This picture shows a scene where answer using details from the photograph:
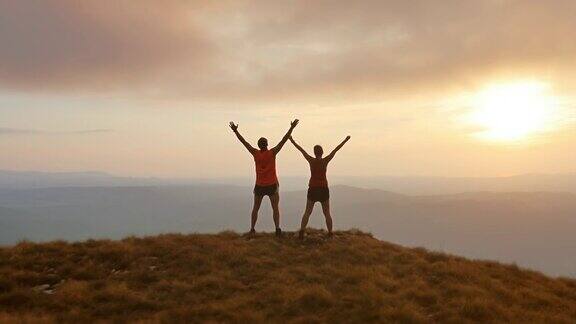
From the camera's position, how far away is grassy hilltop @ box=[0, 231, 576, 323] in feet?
34.4

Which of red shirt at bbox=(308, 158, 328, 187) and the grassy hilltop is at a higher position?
red shirt at bbox=(308, 158, 328, 187)

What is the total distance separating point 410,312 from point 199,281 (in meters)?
5.61

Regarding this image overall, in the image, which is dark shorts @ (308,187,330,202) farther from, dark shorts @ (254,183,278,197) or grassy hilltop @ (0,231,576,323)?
grassy hilltop @ (0,231,576,323)

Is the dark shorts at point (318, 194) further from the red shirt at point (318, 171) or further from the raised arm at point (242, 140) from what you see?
the raised arm at point (242, 140)

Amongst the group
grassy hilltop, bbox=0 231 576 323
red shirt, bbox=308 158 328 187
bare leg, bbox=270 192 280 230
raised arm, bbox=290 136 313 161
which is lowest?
grassy hilltop, bbox=0 231 576 323

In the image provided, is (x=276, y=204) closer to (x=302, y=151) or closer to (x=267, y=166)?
(x=267, y=166)

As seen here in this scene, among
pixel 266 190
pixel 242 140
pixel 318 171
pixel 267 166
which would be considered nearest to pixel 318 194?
pixel 318 171

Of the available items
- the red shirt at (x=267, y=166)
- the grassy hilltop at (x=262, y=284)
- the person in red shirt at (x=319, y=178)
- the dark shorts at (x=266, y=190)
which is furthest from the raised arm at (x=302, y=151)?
the grassy hilltop at (x=262, y=284)

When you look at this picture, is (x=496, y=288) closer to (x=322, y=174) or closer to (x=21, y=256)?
(x=322, y=174)

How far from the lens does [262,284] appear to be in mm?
12445

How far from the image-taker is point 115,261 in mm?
14344

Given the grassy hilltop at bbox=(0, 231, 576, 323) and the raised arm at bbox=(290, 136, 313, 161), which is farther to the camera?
the raised arm at bbox=(290, 136, 313, 161)

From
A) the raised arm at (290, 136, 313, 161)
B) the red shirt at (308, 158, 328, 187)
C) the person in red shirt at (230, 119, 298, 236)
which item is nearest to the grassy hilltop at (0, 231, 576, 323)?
the person in red shirt at (230, 119, 298, 236)

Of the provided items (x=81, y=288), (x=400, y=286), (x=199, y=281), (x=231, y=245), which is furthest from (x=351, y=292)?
(x=81, y=288)
